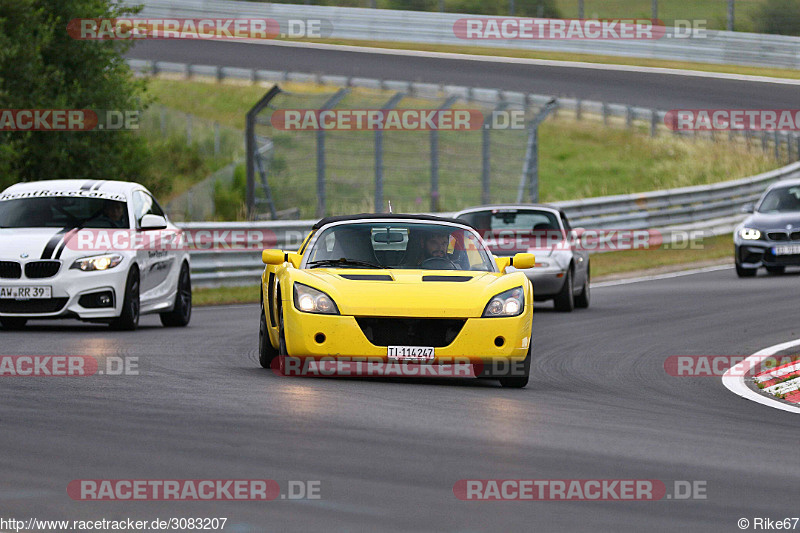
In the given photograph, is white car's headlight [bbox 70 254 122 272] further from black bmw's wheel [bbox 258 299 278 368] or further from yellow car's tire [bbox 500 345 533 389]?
yellow car's tire [bbox 500 345 533 389]

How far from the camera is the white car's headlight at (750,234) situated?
899 inches

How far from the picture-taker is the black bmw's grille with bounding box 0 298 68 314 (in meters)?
14.0

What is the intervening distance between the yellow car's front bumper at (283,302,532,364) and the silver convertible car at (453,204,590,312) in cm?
765

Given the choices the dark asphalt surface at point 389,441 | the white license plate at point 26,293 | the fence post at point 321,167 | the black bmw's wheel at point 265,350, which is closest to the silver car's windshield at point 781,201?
the fence post at point 321,167

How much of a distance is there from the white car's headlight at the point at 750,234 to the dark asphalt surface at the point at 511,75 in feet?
39.8

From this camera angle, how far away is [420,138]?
26906 millimetres

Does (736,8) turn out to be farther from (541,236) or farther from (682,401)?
(682,401)

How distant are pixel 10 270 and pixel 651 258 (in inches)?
637

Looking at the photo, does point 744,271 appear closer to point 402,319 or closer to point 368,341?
point 402,319

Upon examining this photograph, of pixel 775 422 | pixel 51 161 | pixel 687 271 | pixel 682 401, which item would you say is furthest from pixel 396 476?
pixel 687 271

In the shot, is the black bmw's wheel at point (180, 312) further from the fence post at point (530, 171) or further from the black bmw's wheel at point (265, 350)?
the fence post at point (530, 171)

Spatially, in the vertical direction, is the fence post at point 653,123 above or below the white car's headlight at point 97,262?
above

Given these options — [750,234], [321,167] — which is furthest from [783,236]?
[321,167]

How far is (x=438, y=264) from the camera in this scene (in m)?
11.0
